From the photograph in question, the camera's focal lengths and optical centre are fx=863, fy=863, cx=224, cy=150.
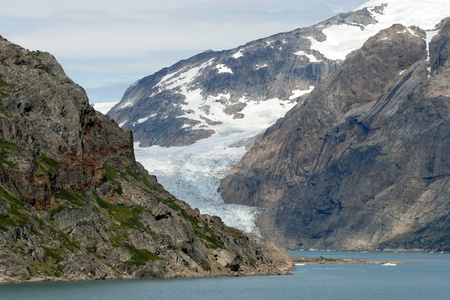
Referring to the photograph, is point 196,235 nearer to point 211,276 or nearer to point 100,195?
point 211,276

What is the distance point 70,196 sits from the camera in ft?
465

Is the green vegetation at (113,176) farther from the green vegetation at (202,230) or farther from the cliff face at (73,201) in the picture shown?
the green vegetation at (202,230)

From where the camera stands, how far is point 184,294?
130500mm

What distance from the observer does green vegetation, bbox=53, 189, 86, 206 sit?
139438 millimetres

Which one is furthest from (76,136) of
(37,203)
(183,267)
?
(183,267)

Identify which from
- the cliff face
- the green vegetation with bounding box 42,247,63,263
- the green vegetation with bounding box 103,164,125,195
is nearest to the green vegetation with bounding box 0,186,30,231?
the cliff face

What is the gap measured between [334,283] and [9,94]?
2995 inches

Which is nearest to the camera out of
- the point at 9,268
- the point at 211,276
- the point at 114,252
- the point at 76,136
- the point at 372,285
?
the point at 9,268

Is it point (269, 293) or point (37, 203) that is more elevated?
point (37, 203)

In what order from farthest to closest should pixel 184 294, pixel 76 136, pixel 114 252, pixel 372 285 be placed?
pixel 372 285 → pixel 76 136 → pixel 114 252 → pixel 184 294

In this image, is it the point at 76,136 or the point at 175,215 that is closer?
the point at 76,136

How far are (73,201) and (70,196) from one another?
4.99ft

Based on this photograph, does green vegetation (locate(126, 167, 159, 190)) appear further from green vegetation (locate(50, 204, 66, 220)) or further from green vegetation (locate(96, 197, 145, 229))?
green vegetation (locate(50, 204, 66, 220))

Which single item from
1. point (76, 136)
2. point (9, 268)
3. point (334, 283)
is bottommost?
point (334, 283)
